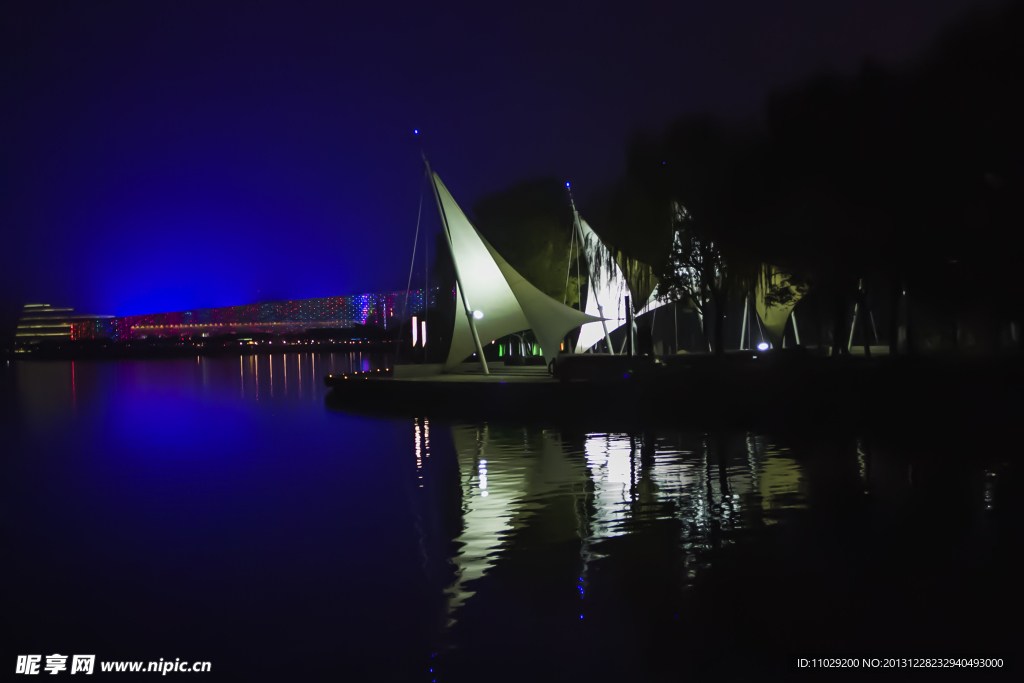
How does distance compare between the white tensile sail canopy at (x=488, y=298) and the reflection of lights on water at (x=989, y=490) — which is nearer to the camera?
the reflection of lights on water at (x=989, y=490)

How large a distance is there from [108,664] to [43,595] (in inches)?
62.5

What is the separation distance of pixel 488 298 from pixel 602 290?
9.74m

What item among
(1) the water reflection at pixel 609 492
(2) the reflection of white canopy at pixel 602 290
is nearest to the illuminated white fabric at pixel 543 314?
(2) the reflection of white canopy at pixel 602 290

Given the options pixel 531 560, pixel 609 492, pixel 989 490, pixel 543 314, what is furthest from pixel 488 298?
pixel 531 560

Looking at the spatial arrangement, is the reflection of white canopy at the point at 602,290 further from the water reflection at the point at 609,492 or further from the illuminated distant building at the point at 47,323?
the illuminated distant building at the point at 47,323

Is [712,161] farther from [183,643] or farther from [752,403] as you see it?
[183,643]

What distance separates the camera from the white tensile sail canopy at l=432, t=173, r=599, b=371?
2581cm

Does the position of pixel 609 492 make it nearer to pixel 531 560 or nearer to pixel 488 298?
pixel 531 560

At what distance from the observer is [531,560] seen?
6520mm

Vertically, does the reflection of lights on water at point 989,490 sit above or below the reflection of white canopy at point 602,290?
below

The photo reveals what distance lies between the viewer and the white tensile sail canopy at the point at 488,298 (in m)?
25.8

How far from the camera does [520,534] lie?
24.2 ft

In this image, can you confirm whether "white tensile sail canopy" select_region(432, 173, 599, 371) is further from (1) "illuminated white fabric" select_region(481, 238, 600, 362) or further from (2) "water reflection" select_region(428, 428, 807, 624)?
(2) "water reflection" select_region(428, 428, 807, 624)

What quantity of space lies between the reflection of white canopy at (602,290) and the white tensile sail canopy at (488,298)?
4169 mm
